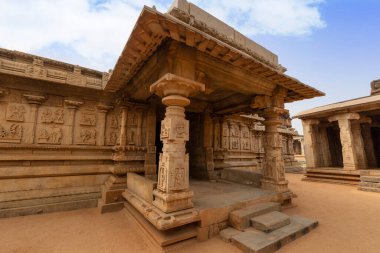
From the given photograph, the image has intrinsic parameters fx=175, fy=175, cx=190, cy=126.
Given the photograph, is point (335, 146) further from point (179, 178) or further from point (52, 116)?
point (52, 116)

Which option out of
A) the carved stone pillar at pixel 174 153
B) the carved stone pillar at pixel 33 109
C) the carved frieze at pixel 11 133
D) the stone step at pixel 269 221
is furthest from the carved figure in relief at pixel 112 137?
the stone step at pixel 269 221

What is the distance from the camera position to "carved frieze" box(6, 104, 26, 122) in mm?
5071

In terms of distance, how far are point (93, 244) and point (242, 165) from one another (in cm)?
874

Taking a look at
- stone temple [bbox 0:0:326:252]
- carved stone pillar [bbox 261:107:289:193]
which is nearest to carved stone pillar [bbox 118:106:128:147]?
stone temple [bbox 0:0:326:252]

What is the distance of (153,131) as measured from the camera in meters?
6.26

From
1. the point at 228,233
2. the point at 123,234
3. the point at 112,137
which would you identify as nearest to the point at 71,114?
the point at 112,137

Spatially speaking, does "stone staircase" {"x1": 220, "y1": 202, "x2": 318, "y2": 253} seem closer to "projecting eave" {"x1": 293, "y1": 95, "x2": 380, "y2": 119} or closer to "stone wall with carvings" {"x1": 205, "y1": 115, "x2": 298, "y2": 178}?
"stone wall with carvings" {"x1": 205, "y1": 115, "x2": 298, "y2": 178}

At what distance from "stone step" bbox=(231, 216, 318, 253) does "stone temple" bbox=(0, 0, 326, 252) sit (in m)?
0.02

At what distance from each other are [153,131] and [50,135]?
316 cm

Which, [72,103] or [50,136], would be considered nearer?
[50,136]

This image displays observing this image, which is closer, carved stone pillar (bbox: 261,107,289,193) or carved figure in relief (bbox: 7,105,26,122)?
carved figure in relief (bbox: 7,105,26,122)

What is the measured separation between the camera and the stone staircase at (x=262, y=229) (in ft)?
9.68

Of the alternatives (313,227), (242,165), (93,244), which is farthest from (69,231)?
(242,165)

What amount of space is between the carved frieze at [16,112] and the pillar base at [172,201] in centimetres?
494
